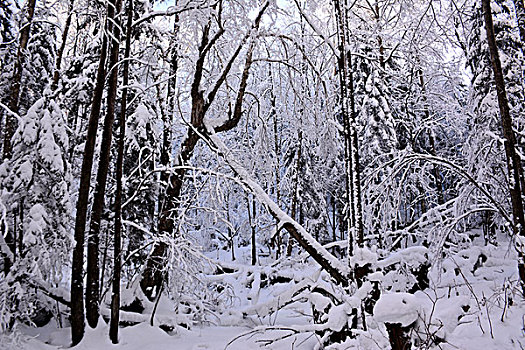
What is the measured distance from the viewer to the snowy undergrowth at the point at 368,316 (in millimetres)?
3283

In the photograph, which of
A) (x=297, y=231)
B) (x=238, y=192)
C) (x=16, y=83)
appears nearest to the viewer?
(x=297, y=231)

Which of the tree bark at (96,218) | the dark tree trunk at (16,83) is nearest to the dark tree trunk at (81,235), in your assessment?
the tree bark at (96,218)

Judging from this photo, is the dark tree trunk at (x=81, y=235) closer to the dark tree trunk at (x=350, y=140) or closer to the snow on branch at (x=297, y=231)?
the snow on branch at (x=297, y=231)

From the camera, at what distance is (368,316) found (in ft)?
13.7

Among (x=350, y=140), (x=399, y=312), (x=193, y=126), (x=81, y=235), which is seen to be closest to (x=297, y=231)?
(x=350, y=140)

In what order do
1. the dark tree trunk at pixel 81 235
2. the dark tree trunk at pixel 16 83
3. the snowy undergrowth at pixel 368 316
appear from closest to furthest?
1. the snowy undergrowth at pixel 368 316
2. the dark tree trunk at pixel 81 235
3. the dark tree trunk at pixel 16 83

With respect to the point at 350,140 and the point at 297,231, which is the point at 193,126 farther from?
the point at 350,140

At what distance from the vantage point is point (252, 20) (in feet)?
22.5

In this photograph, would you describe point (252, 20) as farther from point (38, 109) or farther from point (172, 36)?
point (38, 109)

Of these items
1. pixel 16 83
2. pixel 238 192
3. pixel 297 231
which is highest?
pixel 16 83

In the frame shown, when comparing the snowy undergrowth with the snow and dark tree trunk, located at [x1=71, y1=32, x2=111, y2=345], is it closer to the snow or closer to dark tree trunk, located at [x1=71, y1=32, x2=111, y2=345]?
the snow

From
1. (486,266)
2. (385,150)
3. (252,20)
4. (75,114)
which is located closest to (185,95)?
(252,20)

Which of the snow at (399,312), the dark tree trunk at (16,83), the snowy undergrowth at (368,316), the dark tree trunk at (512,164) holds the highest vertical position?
the dark tree trunk at (16,83)

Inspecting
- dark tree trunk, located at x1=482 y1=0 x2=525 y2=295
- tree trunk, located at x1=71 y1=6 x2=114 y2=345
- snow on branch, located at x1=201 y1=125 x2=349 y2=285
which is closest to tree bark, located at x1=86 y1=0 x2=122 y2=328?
tree trunk, located at x1=71 y1=6 x2=114 y2=345
